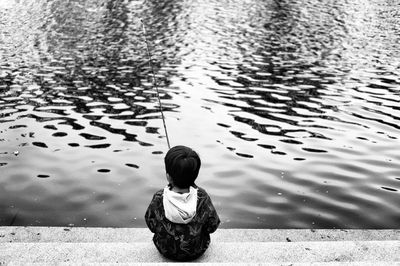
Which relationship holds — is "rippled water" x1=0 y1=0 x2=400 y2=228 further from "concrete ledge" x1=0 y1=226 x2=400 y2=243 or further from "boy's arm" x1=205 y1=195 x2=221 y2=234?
"boy's arm" x1=205 y1=195 x2=221 y2=234

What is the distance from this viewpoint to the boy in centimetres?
306

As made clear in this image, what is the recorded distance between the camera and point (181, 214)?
318cm

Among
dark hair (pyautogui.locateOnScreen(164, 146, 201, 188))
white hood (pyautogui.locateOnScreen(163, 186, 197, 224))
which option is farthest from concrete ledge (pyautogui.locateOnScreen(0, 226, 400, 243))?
dark hair (pyautogui.locateOnScreen(164, 146, 201, 188))

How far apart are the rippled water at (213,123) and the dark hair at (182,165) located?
2.03m

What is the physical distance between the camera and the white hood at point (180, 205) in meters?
3.16

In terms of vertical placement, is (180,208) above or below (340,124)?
above

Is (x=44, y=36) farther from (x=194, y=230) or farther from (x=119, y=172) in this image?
(x=194, y=230)

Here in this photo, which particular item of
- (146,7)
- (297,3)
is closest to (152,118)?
(146,7)

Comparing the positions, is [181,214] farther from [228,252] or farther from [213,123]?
[213,123]

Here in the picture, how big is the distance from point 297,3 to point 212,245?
2411cm

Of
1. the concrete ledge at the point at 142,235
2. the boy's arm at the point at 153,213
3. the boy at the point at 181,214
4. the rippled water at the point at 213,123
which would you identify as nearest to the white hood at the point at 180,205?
the boy at the point at 181,214

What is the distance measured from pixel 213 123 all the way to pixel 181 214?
194 inches

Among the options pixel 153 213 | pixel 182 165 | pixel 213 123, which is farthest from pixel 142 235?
pixel 213 123

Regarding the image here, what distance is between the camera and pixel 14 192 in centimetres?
548
